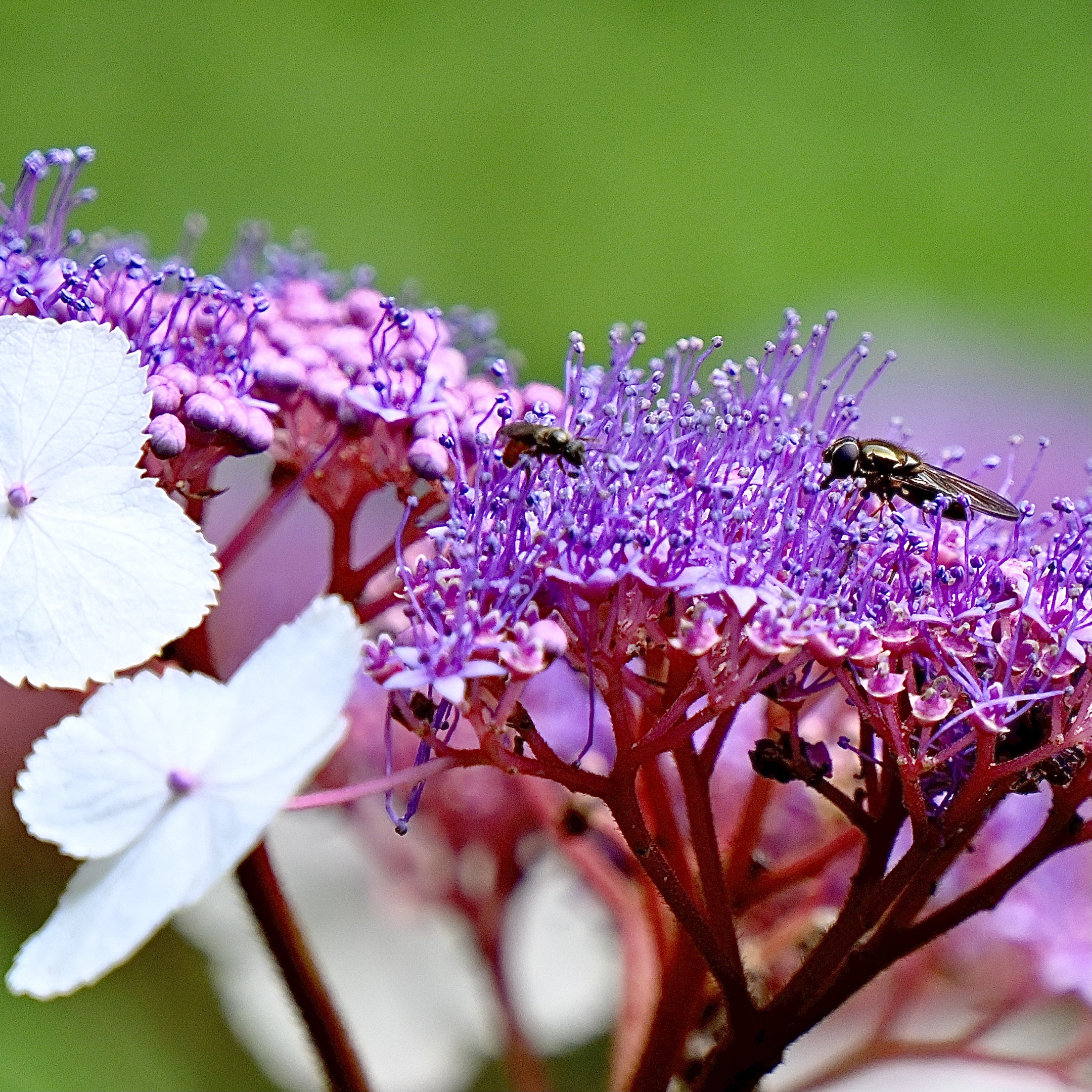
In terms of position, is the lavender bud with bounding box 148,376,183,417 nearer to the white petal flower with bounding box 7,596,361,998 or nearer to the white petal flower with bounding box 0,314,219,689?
the white petal flower with bounding box 0,314,219,689

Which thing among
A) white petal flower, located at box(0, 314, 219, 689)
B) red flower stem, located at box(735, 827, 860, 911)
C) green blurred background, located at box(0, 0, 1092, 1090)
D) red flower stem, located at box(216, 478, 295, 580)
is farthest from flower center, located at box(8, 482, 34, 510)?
green blurred background, located at box(0, 0, 1092, 1090)

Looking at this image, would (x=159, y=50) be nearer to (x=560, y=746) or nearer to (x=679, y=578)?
(x=560, y=746)

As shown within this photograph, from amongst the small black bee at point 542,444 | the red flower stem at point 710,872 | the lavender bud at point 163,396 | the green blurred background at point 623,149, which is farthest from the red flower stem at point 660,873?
the green blurred background at point 623,149

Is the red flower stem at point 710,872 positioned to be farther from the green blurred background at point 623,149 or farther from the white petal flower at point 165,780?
the green blurred background at point 623,149

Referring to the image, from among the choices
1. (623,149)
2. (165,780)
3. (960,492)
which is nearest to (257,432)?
(165,780)

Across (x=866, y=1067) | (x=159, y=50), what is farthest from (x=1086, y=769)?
(x=159, y=50)

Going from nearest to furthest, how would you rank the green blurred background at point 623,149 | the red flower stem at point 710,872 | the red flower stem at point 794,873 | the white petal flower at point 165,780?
the white petal flower at point 165,780, the red flower stem at point 710,872, the red flower stem at point 794,873, the green blurred background at point 623,149
